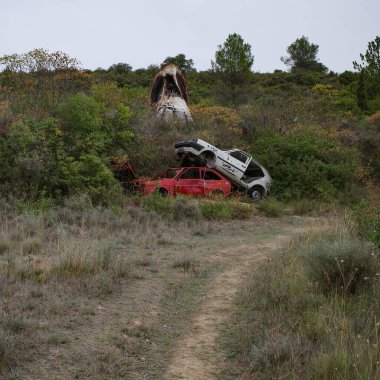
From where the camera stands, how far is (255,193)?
18516 millimetres

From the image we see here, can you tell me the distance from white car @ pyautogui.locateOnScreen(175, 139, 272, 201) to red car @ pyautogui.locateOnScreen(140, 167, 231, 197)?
63cm

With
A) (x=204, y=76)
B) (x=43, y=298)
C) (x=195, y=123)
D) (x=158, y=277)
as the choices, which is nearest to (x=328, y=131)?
(x=195, y=123)

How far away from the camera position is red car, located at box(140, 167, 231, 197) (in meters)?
17.0

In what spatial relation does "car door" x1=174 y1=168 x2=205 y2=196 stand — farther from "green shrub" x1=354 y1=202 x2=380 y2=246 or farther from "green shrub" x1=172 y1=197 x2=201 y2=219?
"green shrub" x1=354 y1=202 x2=380 y2=246

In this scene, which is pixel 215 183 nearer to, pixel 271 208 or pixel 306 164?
pixel 271 208

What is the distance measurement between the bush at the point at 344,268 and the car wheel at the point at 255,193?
1123 centimetres

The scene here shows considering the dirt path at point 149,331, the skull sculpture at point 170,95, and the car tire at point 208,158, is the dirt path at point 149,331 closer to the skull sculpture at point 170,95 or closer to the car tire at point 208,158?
the car tire at point 208,158

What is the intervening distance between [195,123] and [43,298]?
56.3ft

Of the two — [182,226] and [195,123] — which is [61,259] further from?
[195,123]

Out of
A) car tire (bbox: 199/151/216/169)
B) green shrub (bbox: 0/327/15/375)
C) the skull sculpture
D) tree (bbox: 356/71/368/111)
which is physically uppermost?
tree (bbox: 356/71/368/111)

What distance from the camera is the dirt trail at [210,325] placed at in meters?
5.30

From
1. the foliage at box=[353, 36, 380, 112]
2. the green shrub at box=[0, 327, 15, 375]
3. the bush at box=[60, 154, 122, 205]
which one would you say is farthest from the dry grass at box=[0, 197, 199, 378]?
the foliage at box=[353, 36, 380, 112]

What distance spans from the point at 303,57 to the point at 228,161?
47.5m

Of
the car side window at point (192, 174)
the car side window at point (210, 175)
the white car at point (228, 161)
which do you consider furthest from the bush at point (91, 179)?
the white car at point (228, 161)
